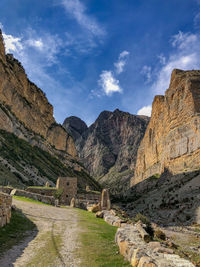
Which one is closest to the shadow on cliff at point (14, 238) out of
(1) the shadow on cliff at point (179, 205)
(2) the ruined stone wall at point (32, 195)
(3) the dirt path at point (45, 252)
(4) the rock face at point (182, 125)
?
(3) the dirt path at point (45, 252)

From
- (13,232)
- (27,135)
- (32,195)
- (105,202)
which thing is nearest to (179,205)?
(105,202)

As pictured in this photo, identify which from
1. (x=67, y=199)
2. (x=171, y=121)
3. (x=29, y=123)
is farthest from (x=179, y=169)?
(x=29, y=123)

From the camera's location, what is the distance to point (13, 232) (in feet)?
29.6

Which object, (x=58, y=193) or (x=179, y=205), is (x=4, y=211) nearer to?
(x=58, y=193)

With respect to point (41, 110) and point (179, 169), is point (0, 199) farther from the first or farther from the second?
point (41, 110)

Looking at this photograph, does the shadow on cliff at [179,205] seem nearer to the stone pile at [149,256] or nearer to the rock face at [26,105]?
the stone pile at [149,256]

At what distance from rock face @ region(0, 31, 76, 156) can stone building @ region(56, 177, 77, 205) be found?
118ft

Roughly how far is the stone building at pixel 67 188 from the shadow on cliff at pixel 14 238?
23.2m

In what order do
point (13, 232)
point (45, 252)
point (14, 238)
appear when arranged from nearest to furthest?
point (45, 252)
point (14, 238)
point (13, 232)

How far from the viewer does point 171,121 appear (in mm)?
62969

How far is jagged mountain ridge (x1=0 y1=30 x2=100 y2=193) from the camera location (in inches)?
1866

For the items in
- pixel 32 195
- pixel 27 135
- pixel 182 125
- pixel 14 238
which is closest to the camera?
pixel 14 238

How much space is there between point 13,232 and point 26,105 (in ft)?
296

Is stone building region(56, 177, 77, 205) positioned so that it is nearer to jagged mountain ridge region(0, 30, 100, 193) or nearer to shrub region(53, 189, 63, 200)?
shrub region(53, 189, 63, 200)
